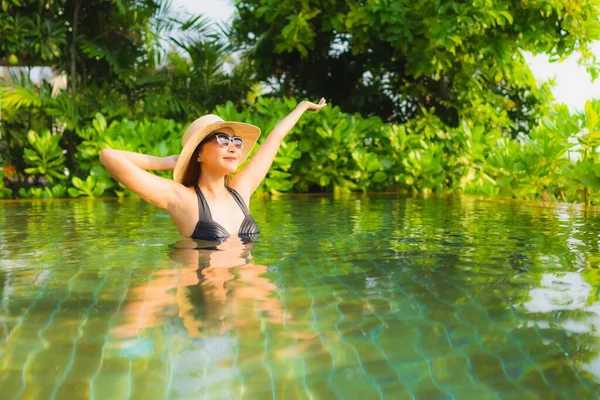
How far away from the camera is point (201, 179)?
424cm

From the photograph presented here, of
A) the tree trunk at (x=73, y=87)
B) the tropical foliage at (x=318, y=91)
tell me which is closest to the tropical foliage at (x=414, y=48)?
the tropical foliage at (x=318, y=91)

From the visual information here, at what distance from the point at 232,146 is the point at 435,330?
2.09 metres

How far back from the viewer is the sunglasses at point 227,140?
405 centimetres

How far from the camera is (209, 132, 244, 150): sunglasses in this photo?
13.3 ft

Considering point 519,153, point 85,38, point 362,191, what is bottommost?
point 362,191

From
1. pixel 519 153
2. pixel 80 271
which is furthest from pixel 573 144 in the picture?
pixel 80 271

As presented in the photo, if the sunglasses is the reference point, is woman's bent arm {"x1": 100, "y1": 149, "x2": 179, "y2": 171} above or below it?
below

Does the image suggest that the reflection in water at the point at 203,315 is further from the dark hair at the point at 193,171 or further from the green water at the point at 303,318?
the dark hair at the point at 193,171

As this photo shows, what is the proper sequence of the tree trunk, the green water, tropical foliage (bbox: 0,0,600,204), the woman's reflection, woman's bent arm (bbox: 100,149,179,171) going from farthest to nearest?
1. the tree trunk
2. tropical foliage (bbox: 0,0,600,204)
3. woman's bent arm (bbox: 100,149,179,171)
4. the woman's reflection
5. the green water

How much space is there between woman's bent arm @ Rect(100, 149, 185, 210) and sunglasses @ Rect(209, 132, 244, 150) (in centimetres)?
35

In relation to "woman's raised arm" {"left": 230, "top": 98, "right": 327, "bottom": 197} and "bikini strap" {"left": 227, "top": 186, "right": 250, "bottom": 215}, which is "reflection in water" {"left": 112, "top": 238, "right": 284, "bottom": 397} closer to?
"bikini strap" {"left": 227, "top": 186, "right": 250, "bottom": 215}

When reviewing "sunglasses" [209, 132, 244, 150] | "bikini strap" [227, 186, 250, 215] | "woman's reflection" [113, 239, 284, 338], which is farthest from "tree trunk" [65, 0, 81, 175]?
"woman's reflection" [113, 239, 284, 338]

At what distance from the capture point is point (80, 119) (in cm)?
1156

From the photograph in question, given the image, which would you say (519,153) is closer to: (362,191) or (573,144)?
(573,144)
